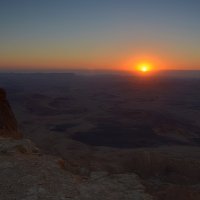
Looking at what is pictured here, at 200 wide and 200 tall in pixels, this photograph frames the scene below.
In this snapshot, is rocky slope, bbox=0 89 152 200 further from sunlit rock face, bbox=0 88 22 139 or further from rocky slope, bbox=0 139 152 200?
sunlit rock face, bbox=0 88 22 139

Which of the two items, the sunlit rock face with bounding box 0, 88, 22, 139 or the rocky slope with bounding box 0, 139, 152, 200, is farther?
the sunlit rock face with bounding box 0, 88, 22, 139

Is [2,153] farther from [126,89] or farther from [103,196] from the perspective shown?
[126,89]

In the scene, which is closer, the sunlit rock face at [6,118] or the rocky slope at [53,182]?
the rocky slope at [53,182]

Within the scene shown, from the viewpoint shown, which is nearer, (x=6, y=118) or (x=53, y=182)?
(x=53, y=182)

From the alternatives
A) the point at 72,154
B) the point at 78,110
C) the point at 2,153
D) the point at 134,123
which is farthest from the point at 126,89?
the point at 2,153

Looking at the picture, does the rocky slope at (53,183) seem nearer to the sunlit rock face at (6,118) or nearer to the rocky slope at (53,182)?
the rocky slope at (53,182)

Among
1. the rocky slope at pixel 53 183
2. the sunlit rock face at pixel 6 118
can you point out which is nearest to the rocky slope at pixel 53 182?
the rocky slope at pixel 53 183

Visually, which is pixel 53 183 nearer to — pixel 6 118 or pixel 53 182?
pixel 53 182

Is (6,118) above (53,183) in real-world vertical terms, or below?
below

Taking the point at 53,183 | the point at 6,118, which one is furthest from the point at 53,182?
the point at 6,118

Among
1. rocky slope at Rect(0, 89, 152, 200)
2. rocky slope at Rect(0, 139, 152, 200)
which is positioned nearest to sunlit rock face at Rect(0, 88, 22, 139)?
rocky slope at Rect(0, 89, 152, 200)

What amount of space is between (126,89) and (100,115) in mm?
59122

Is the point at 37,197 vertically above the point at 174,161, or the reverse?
the point at 37,197

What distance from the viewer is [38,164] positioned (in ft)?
31.2
